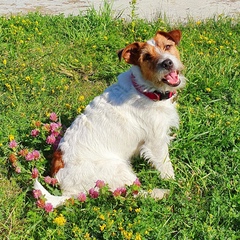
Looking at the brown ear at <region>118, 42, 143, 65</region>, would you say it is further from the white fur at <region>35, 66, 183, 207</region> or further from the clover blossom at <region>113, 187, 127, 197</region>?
the clover blossom at <region>113, 187, 127, 197</region>

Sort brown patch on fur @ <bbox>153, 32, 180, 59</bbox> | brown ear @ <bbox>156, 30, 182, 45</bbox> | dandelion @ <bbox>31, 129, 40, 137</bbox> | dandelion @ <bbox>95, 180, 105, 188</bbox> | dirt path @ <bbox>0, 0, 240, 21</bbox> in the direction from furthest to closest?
dirt path @ <bbox>0, 0, 240, 21</bbox>, dandelion @ <bbox>31, 129, 40, 137</bbox>, brown ear @ <bbox>156, 30, 182, 45</bbox>, brown patch on fur @ <bbox>153, 32, 180, 59</bbox>, dandelion @ <bbox>95, 180, 105, 188</bbox>

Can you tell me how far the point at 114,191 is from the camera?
3.67 m

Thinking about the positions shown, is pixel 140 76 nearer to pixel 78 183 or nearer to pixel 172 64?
pixel 172 64

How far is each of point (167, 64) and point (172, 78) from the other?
0.20 metres

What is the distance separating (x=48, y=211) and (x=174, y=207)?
1156 millimetres

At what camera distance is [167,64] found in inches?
147

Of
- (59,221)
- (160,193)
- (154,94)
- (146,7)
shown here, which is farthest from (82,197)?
(146,7)

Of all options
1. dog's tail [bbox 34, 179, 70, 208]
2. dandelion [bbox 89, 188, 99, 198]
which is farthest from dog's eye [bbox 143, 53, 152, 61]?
dog's tail [bbox 34, 179, 70, 208]

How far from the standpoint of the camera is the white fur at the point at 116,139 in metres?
3.79

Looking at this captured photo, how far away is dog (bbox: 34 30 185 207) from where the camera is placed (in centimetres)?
379

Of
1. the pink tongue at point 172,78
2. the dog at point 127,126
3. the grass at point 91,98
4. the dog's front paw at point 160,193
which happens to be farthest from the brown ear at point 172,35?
the dog's front paw at point 160,193

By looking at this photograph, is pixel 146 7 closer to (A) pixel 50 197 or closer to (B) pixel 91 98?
(B) pixel 91 98

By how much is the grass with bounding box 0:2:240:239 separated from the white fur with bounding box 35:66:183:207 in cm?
19

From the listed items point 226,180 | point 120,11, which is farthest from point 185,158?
point 120,11
